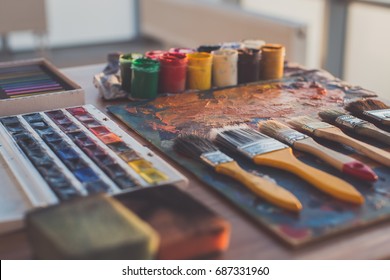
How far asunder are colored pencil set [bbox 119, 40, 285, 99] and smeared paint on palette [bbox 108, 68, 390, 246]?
4 cm

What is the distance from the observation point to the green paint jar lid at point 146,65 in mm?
→ 1410

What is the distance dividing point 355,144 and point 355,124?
10cm

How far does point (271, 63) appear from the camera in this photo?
1572mm

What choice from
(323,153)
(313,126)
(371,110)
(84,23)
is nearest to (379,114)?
(371,110)

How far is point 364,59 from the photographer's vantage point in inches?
122

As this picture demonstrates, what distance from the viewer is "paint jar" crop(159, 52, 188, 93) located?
4.73 ft

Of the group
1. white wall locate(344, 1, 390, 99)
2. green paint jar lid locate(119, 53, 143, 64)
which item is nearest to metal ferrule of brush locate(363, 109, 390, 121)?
green paint jar lid locate(119, 53, 143, 64)

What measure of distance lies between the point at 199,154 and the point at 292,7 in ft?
8.64

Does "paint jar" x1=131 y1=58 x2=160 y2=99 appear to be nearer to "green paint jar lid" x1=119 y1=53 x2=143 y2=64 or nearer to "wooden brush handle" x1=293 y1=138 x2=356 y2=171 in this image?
"green paint jar lid" x1=119 y1=53 x2=143 y2=64

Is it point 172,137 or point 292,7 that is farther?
point 292,7

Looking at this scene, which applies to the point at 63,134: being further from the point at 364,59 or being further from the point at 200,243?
the point at 364,59
